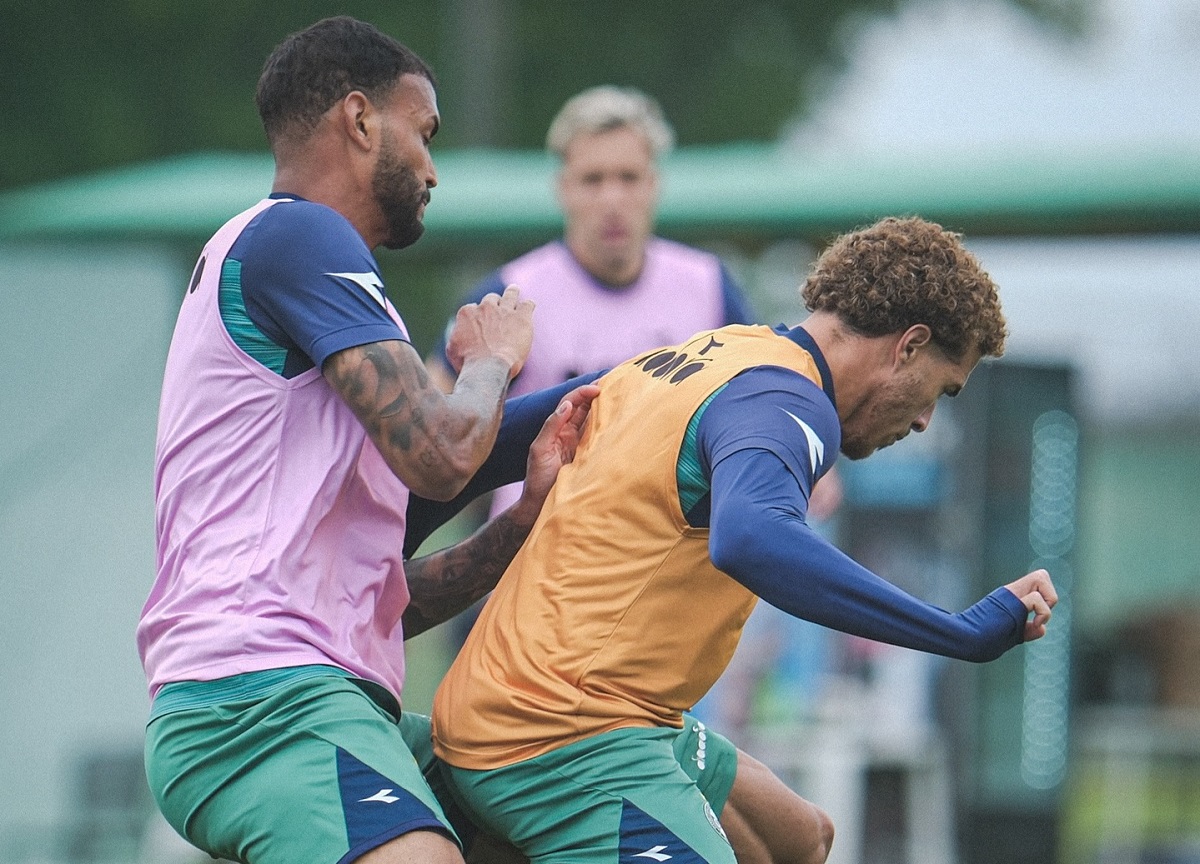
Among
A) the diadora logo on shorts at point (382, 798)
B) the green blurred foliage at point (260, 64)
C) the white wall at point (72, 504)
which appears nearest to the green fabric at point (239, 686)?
the diadora logo on shorts at point (382, 798)

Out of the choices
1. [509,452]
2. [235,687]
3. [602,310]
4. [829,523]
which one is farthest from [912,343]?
[829,523]

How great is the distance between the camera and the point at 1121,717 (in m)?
13.6

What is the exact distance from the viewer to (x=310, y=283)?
317 cm

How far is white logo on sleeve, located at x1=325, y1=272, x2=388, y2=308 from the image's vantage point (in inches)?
126

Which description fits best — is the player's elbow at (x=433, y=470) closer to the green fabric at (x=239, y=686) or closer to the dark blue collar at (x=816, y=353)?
the green fabric at (x=239, y=686)

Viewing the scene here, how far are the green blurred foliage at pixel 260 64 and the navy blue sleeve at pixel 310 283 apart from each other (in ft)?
58.9

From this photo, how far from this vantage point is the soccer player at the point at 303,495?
3.08m

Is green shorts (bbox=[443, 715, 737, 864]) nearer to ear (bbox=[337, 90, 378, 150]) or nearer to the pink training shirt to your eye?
the pink training shirt

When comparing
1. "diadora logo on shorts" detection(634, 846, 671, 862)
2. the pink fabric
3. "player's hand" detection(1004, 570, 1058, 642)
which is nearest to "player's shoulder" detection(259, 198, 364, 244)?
"diadora logo on shorts" detection(634, 846, 671, 862)

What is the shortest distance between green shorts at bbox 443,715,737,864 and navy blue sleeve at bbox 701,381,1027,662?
1.40 feet

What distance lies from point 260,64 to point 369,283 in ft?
73.2

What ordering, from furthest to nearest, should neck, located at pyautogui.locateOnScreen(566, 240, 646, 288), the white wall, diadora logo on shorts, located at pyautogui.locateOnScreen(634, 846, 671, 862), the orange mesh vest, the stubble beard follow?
the white wall < neck, located at pyautogui.locateOnScreen(566, 240, 646, 288) < the stubble beard < the orange mesh vest < diadora logo on shorts, located at pyautogui.locateOnScreen(634, 846, 671, 862)

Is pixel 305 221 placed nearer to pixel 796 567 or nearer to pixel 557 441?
pixel 557 441

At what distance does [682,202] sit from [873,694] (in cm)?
274
